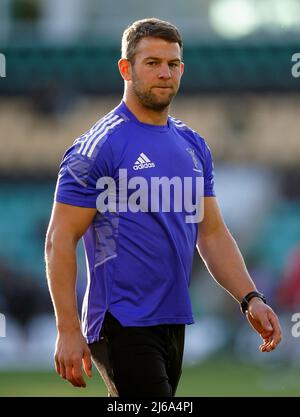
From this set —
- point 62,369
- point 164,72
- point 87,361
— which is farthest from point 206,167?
point 62,369

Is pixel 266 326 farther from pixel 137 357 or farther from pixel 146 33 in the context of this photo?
pixel 146 33

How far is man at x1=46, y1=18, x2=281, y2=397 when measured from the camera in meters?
5.48

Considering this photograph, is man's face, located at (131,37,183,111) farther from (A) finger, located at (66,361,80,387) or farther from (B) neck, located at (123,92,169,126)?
(A) finger, located at (66,361,80,387)

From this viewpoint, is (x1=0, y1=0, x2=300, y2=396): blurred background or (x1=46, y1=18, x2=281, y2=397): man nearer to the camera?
(x1=46, y1=18, x2=281, y2=397): man

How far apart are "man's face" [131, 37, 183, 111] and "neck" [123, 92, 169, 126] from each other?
0.16 ft

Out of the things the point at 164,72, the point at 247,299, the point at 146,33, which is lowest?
the point at 247,299

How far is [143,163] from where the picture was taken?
561 cm

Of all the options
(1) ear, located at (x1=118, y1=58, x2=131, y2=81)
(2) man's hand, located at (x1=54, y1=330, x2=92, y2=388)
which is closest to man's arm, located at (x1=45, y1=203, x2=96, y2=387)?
(2) man's hand, located at (x1=54, y1=330, x2=92, y2=388)

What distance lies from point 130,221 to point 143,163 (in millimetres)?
268

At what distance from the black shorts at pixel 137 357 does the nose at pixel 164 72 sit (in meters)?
1.09

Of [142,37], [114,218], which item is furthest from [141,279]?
[142,37]

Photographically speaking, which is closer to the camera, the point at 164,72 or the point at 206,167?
the point at 164,72

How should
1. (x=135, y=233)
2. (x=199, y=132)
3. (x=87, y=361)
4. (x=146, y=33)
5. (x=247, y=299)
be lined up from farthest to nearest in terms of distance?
(x=199, y=132)
(x=247, y=299)
(x=146, y=33)
(x=135, y=233)
(x=87, y=361)

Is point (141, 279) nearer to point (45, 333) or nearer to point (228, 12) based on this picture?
point (45, 333)
